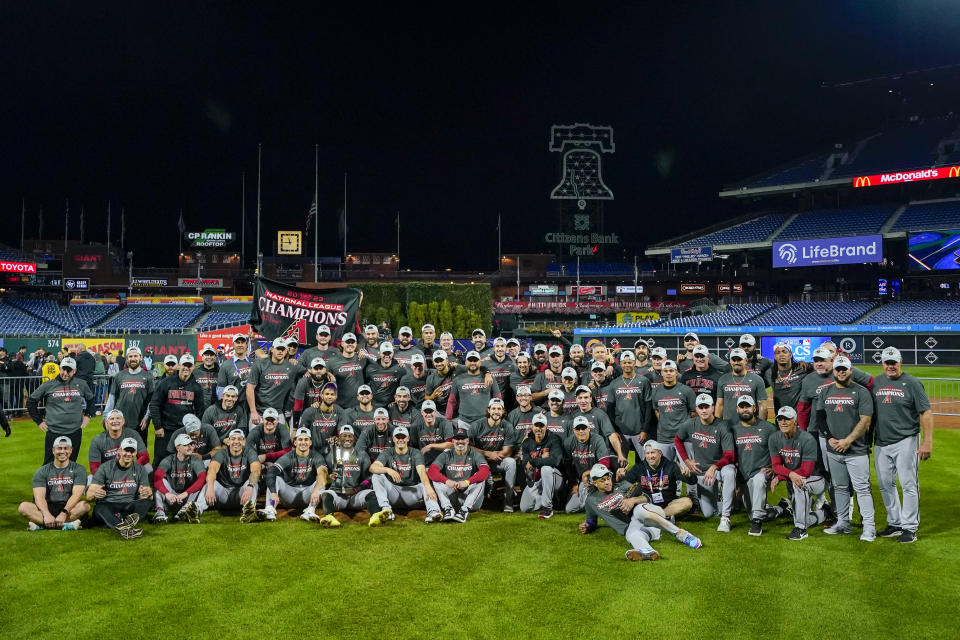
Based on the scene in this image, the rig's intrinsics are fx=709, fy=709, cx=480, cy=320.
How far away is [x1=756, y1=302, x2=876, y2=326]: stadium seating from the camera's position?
159 feet

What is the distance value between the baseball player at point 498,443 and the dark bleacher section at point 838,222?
50.9m

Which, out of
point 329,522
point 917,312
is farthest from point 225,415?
point 917,312

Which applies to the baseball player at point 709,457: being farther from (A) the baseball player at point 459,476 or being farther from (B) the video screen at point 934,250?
(B) the video screen at point 934,250

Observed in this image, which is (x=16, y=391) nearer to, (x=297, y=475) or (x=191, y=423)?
(x=191, y=423)

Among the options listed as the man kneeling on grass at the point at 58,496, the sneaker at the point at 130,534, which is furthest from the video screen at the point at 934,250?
the man kneeling on grass at the point at 58,496

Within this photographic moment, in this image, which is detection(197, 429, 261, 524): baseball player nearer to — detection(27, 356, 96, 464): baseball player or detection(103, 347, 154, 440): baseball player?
detection(103, 347, 154, 440): baseball player

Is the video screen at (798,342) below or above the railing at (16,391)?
above

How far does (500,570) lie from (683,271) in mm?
76087

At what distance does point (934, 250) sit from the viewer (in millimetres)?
48906

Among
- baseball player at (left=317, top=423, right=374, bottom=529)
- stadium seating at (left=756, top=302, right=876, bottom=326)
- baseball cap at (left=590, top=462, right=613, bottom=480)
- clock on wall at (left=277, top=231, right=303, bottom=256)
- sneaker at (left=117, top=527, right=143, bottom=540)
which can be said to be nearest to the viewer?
sneaker at (left=117, top=527, right=143, bottom=540)

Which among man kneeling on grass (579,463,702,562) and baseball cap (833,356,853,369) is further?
baseball cap (833,356,853,369)

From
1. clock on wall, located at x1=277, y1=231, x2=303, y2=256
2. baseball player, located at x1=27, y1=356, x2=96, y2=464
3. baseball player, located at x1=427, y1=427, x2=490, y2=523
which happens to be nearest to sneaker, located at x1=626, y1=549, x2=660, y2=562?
baseball player, located at x1=427, y1=427, x2=490, y2=523

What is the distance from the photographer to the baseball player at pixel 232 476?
31.9 ft

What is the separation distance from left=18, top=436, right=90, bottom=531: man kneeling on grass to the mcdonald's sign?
58114 mm
